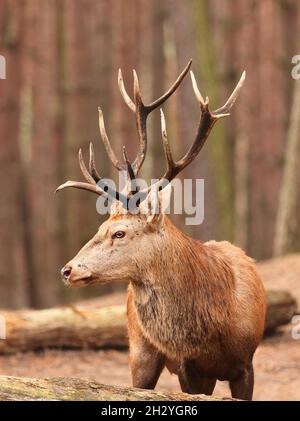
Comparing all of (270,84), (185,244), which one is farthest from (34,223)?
(185,244)

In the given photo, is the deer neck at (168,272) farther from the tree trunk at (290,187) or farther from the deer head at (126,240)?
the tree trunk at (290,187)

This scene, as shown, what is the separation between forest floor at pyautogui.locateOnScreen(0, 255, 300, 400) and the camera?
8.29 m

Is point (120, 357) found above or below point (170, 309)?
below

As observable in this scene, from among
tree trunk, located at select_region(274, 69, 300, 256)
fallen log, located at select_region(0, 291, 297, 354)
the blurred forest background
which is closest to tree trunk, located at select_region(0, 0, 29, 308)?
the blurred forest background

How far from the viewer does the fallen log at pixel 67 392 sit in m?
5.01

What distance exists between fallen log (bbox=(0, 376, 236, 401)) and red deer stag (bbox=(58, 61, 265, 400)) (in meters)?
0.72

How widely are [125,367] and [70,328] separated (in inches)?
24.0

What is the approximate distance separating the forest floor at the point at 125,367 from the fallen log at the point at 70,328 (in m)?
0.09

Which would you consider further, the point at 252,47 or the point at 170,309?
the point at 252,47

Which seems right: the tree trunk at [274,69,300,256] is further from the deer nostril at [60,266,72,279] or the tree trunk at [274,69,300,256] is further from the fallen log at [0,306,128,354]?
the deer nostril at [60,266,72,279]

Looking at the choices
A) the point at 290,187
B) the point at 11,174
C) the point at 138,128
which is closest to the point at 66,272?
the point at 138,128

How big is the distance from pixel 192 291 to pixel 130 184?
0.79 metres

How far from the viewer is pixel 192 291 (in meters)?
6.13
